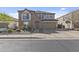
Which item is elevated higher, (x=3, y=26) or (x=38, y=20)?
(x=38, y=20)

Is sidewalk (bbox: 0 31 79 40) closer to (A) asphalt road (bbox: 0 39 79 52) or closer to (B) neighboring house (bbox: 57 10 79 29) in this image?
(A) asphalt road (bbox: 0 39 79 52)

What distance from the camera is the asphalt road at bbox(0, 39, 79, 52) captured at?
23.0 ft

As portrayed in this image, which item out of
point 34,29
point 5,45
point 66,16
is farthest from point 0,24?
point 66,16

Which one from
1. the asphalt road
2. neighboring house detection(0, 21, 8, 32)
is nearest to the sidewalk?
the asphalt road

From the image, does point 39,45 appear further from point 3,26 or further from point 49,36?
point 3,26

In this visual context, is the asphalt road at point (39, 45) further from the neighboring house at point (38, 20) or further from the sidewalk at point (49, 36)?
the neighboring house at point (38, 20)

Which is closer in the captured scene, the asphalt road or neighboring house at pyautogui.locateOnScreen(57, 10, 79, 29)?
the asphalt road

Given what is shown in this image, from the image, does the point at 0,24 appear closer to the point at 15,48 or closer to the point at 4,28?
the point at 4,28

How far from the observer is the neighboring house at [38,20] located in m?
7.21

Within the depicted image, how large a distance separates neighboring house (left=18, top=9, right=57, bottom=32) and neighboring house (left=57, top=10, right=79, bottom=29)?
288 mm

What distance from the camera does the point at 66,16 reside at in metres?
7.32

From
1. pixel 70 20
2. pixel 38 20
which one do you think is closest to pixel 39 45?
pixel 38 20

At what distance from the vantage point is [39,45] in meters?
7.21

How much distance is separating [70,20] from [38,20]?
119 centimetres
